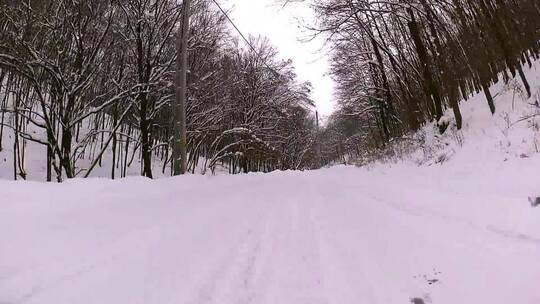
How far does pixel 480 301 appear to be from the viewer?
9.35 feet

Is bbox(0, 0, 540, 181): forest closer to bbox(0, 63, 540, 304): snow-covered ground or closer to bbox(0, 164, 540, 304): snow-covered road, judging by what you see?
bbox(0, 63, 540, 304): snow-covered ground

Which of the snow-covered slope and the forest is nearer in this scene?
the snow-covered slope

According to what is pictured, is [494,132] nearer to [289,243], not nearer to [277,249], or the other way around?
[289,243]

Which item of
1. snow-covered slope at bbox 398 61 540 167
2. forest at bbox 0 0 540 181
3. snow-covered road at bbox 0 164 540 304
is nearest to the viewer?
snow-covered road at bbox 0 164 540 304

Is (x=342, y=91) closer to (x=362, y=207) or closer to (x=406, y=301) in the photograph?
(x=362, y=207)

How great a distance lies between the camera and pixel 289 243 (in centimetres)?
483

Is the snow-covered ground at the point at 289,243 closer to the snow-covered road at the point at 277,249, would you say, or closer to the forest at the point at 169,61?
the snow-covered road at the point at 277,249

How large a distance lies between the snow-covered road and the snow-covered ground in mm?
17

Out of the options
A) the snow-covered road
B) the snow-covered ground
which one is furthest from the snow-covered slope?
the snow-covered road

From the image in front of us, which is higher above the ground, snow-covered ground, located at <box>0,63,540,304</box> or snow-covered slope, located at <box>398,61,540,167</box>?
snow-covered slope, located at <box>398,61,540,167</box>

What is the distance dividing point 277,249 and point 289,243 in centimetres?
29

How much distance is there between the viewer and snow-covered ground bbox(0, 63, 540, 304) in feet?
10.6

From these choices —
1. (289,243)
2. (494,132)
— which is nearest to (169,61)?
(494,132)

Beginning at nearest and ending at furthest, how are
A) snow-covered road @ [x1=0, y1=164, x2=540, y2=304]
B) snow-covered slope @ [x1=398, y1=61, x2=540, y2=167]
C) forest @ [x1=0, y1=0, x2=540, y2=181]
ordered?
snow-covered road @ [x1=0, y1=164, x2=540, y2=304]
snow-covered slope @ [x1=398, y1=61, x2=540, y2=167]
forest @ [x1=0, y1=0, x2=540, y2=181]
